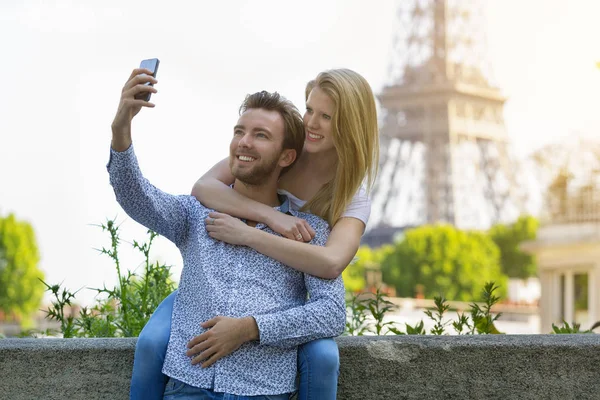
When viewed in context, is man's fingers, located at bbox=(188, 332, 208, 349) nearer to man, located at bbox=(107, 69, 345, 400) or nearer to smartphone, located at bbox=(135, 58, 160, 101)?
man, located at bbox=(107, 69, 345, 400)

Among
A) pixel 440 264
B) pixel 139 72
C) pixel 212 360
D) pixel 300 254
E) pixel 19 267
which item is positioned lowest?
pixel 212 360

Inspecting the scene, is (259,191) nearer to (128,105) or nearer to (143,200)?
(143,200)

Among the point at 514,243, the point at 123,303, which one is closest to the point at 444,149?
the point at 514,243

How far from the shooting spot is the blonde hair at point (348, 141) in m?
3.43

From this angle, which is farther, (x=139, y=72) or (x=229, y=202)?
(x=229, y=202)

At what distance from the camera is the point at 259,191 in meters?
3.47

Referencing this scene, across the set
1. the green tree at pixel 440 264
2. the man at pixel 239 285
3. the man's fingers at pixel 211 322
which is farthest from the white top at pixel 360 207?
the green tree at pixel 440 264

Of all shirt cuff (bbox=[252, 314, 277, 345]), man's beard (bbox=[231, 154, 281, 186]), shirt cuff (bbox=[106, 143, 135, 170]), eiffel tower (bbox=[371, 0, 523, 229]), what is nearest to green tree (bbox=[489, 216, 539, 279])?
eiffel tower (bbox=[371, 0, 523, 229])

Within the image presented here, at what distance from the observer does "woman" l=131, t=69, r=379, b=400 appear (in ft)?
10.2

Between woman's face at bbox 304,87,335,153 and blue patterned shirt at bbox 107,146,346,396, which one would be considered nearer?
blue patterned shirt at bbox 107,146,346,396

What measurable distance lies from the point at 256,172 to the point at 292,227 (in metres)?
0.22

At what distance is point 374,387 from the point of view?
350cm

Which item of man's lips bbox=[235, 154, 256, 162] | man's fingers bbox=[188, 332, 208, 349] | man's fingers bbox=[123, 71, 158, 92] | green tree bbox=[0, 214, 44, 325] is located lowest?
man's fingers bbox=[188, 332, 208, 349]

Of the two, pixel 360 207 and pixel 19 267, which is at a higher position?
pixel 19 267
